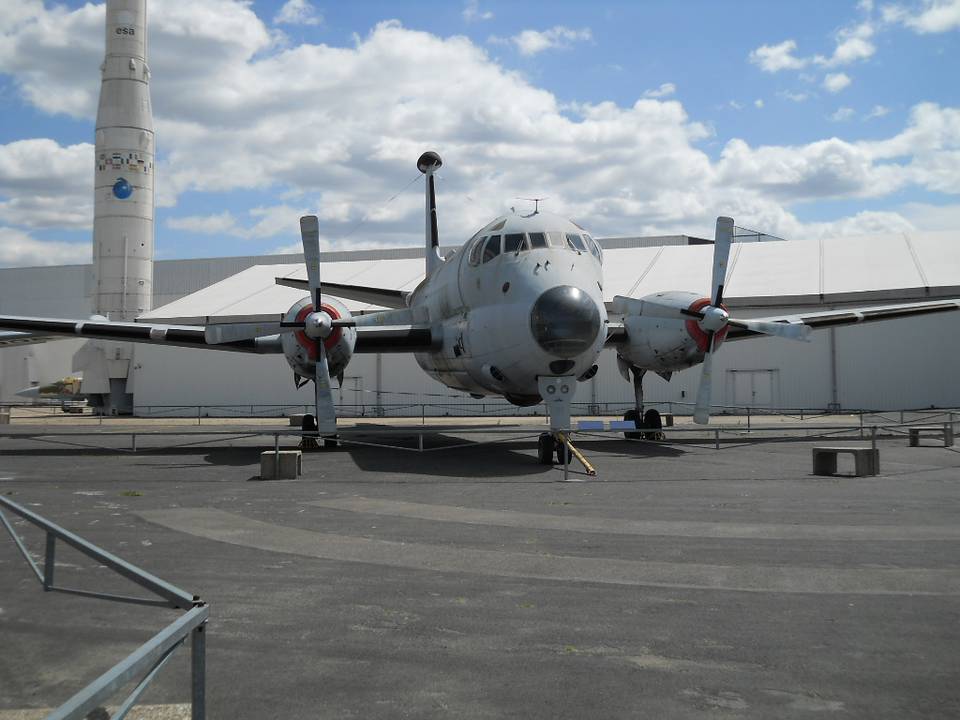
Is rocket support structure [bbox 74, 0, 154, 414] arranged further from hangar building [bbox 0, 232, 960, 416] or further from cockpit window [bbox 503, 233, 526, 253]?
cockpit window [bbox 503, 233, 526, 253]

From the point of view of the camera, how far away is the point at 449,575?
8.07m

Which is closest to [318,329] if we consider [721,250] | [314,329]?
[314,329]

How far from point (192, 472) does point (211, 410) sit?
29.2m

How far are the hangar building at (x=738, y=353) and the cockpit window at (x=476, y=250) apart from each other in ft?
70.2

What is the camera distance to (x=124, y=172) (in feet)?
132

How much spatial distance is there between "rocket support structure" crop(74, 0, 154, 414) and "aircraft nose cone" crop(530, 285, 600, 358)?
30.8 m

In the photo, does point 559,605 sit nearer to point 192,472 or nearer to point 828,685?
point 828,685

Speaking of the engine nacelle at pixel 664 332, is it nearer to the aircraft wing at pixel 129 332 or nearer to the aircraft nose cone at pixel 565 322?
the aircraft nose cone at pixel 565 322

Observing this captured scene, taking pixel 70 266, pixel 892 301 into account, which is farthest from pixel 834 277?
pixel 70 266

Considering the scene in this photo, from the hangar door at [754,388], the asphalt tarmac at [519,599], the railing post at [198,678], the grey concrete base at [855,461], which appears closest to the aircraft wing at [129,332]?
the asphalt tarmac at [519,599]

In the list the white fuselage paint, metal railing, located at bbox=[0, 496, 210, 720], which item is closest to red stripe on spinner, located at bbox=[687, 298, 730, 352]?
the white fuselage paint

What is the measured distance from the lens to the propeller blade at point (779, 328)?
20.4 metres

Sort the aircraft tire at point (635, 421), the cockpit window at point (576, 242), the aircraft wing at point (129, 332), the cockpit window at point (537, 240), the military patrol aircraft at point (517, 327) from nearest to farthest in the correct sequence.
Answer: the military patrol aircraft at point (517, 327) → the cockpit window at point (537, 240) → the cockpit window at point (576, 242) → the aircraft wing at point (129, 332) → the aircraft tire at point (635, 421)

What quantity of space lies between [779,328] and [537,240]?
22.9 ft
